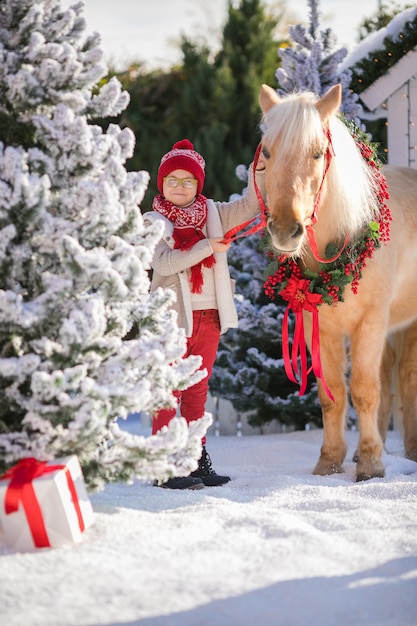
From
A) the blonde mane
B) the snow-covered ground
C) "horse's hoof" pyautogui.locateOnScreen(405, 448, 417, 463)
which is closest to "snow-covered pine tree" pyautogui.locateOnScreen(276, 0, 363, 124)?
the blonde mane

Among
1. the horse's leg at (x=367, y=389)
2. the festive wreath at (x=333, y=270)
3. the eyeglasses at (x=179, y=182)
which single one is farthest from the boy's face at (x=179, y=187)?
the horse's leg at (x=367, y=389)

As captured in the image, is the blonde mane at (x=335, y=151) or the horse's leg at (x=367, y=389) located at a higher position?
the blonde mane at (x=335, y=151)

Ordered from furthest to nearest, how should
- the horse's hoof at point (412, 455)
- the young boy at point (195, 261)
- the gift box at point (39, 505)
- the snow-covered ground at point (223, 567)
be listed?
the horse's hoof at point (412, 455) < the young boy at point (195, 261) < the gift box at point (39, 505) < the snow-covered ground at point (223, 567)

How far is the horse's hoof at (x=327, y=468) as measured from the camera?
16.2 ft

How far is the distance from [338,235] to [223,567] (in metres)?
2.26

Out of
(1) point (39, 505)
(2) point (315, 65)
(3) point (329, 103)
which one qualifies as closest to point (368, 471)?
(3) point (329, 103)

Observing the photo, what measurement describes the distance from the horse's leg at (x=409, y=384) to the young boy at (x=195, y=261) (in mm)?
1519

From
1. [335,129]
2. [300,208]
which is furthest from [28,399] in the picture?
[335,129]

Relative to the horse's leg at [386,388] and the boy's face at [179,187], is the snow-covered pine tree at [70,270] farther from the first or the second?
the horse's leg at [386,388]

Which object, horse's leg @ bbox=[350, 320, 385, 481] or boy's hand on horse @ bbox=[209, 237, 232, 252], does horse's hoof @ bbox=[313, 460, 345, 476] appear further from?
boy's hand on horse @ bbox=[209, 237, 232, 252]

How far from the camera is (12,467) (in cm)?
308

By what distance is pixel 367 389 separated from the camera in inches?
190

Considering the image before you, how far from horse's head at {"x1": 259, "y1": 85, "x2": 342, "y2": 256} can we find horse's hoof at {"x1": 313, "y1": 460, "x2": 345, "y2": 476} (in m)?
1.47

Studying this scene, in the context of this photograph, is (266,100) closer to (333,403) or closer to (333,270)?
(333,270)
